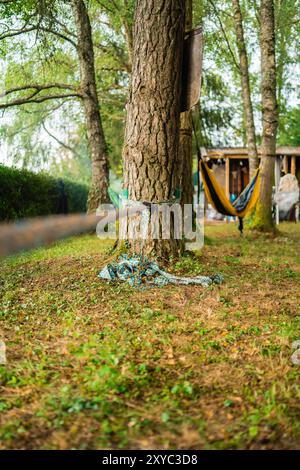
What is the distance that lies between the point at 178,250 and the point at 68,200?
7055 millimetres

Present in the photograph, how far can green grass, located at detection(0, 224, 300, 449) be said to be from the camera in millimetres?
1760

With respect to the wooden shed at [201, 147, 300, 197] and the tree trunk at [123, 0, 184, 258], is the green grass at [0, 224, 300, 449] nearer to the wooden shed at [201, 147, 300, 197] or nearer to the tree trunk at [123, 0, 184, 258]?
the tree trunk at [123, 0, 184, 258]

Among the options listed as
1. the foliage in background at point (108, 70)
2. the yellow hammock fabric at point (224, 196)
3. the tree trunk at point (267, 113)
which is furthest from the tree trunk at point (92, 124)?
the tree trunk at point (267, 113)

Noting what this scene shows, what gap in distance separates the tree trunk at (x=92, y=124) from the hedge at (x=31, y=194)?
921mm

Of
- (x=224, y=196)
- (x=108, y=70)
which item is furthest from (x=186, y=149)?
(x=108, y=70)

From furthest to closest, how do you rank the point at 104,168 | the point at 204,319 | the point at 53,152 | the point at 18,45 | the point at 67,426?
the point at 53,152, the point at 104,168, the point at 18,45, the point at 204,319, the point at 67,426

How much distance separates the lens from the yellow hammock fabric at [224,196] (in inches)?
265

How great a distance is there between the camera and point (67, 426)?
5.89 feet

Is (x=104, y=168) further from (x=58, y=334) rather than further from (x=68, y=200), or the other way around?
(x=58, y=334)

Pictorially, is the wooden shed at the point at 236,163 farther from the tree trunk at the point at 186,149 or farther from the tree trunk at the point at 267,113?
the tree trunk at the point at 186,149

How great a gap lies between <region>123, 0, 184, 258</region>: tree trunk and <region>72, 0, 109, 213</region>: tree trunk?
4754 millimetres

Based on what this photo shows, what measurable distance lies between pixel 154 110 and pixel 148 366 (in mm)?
2650

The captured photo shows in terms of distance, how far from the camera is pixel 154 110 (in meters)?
4.30
